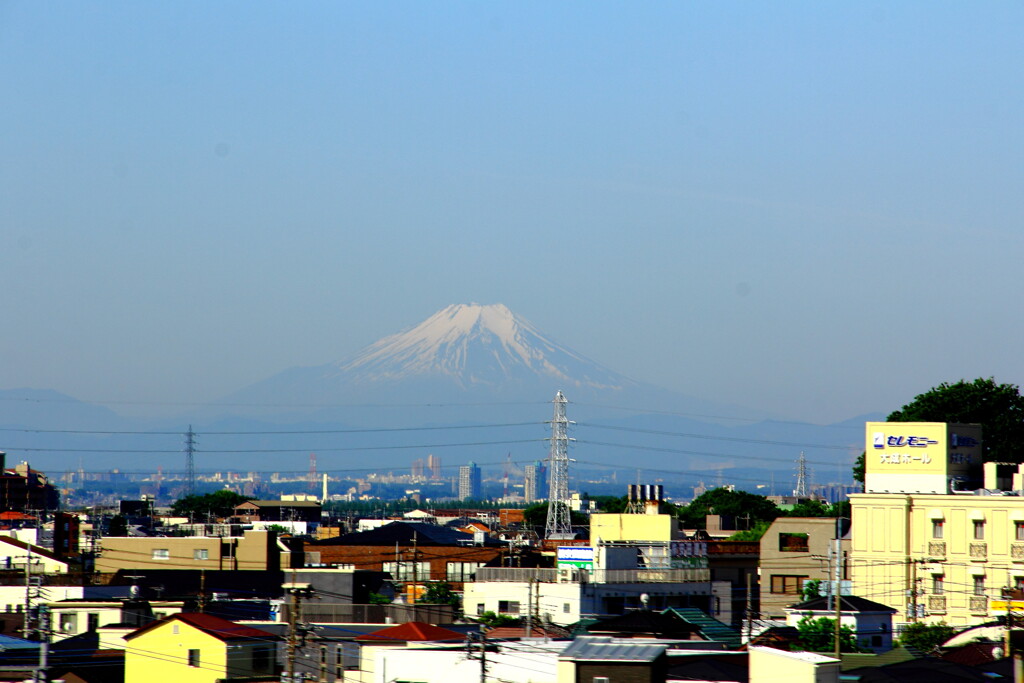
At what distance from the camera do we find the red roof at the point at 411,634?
4303cm

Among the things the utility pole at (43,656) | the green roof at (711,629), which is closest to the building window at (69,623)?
the utility pole at (43,656)

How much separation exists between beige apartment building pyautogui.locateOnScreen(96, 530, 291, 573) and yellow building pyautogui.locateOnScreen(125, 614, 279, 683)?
36516mm

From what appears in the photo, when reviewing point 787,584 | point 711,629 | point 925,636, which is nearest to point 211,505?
point 787,584

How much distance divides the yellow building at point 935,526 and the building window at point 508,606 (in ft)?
54.3

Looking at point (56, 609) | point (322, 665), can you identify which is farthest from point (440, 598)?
point (322, 665)

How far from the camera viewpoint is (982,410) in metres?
103

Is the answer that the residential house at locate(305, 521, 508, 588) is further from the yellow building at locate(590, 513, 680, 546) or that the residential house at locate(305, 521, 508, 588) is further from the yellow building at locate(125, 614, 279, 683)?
the yellow building at locate(125, 614, 279, 683)

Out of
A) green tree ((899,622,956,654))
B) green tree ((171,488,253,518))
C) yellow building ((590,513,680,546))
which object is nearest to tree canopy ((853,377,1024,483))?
yellow building ((590,513,680,546))

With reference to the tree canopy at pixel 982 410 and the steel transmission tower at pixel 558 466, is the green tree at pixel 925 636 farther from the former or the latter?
the steel transmission tower at pixel 558 466

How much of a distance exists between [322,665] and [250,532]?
38.2 m

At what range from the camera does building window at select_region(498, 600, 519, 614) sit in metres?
63.5

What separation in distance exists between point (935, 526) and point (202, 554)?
38057mm

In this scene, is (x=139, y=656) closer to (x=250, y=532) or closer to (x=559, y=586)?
(x=559, y=586)

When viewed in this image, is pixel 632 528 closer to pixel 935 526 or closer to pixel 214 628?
pixel 935 526
